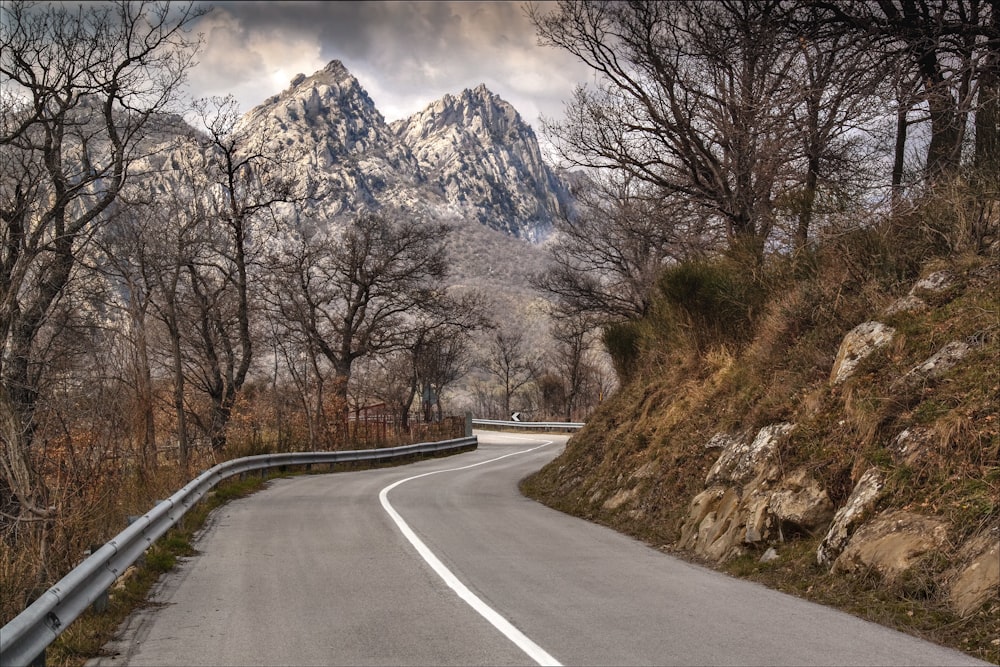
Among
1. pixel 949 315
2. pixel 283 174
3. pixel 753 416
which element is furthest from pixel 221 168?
pixel 949 315

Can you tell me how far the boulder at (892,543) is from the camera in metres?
7.50

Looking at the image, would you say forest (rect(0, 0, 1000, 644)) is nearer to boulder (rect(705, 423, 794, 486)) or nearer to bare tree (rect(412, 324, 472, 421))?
boulder (rect(705, 423, 794, 486))

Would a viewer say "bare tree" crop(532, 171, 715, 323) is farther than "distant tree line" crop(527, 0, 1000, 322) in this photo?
Yes

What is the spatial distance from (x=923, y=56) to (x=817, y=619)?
803cm

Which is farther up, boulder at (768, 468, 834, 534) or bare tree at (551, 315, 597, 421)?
bare tree at (551, 315, 597, 421)

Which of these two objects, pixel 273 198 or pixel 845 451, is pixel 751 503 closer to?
pixel 845 451

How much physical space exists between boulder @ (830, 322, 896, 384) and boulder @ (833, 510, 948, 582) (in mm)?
3224

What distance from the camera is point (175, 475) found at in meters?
16.9

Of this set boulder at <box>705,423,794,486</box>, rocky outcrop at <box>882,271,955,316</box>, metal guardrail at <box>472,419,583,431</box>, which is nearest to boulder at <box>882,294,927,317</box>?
rocky outcrop at <box>882,271,955,316</box>

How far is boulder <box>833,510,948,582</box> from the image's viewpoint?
7496 mm

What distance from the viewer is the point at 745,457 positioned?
11.6 metres

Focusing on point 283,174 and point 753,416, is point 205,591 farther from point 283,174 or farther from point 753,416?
point 283,174

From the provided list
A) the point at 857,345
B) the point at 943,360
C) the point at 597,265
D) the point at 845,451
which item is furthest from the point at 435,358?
the point at 943,360

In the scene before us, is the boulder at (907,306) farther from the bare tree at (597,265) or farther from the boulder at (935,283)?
the bare tree at (597,265)
